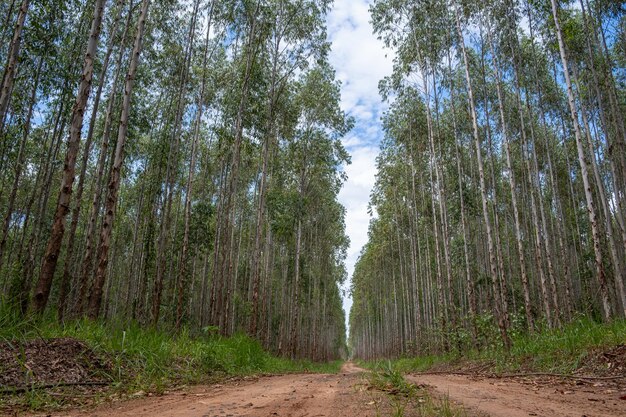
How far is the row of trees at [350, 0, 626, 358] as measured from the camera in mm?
11094

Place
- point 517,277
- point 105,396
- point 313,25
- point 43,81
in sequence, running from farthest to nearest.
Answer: point 517,277 < point 313,25 < point 43,81 < point 105,396

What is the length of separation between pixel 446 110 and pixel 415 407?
68.9 ft

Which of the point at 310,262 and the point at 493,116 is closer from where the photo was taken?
the point at 493,116

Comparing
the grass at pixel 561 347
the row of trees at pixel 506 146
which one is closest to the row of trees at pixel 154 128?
the row of trees at pixel 506 146

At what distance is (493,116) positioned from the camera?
20188 millimetres

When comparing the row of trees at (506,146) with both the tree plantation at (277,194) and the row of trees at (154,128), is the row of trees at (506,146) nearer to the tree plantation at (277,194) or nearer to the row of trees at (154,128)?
the tree plantation at (277,194)

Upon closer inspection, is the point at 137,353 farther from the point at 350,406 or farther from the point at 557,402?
the point at 557,402

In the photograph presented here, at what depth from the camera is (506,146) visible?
451 inches

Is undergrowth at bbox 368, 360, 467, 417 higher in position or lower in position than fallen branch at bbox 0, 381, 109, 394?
higher

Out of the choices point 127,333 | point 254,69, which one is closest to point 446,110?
point 254,69

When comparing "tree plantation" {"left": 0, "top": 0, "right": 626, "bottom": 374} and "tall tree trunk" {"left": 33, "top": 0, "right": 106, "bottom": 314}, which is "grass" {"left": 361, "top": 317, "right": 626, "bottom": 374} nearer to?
"tree plantation" {"left": 0, "top": 0, "right": 626, "bottom": 374}

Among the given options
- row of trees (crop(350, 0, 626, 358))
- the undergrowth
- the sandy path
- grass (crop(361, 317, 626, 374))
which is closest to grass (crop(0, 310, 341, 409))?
the undergrowth

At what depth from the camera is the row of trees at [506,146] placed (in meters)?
11.1

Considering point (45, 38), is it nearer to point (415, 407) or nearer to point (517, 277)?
point (415, 407)
